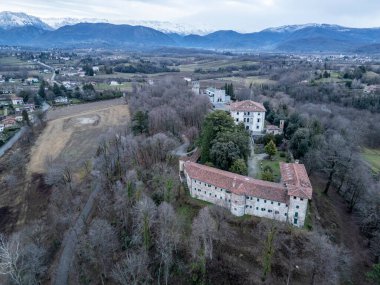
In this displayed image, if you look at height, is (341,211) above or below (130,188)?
below

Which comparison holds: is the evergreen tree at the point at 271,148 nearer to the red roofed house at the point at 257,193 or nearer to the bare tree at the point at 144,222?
the red roofed house at the point at 257,193

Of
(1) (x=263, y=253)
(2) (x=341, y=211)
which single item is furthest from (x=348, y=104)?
(1) (x=263, y=253)

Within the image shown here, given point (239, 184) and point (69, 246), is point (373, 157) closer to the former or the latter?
point (239, 184)

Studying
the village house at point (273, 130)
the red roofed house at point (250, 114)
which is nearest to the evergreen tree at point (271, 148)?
the village house at point (273, 130)

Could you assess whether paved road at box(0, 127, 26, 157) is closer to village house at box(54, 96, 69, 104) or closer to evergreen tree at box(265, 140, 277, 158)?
village house at box(54, 96, 69, 104)

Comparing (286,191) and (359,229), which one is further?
(359,229)

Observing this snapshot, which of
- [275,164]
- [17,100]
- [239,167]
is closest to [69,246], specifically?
[239,167]

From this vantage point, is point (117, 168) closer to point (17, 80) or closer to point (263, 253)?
point (263, 253)
